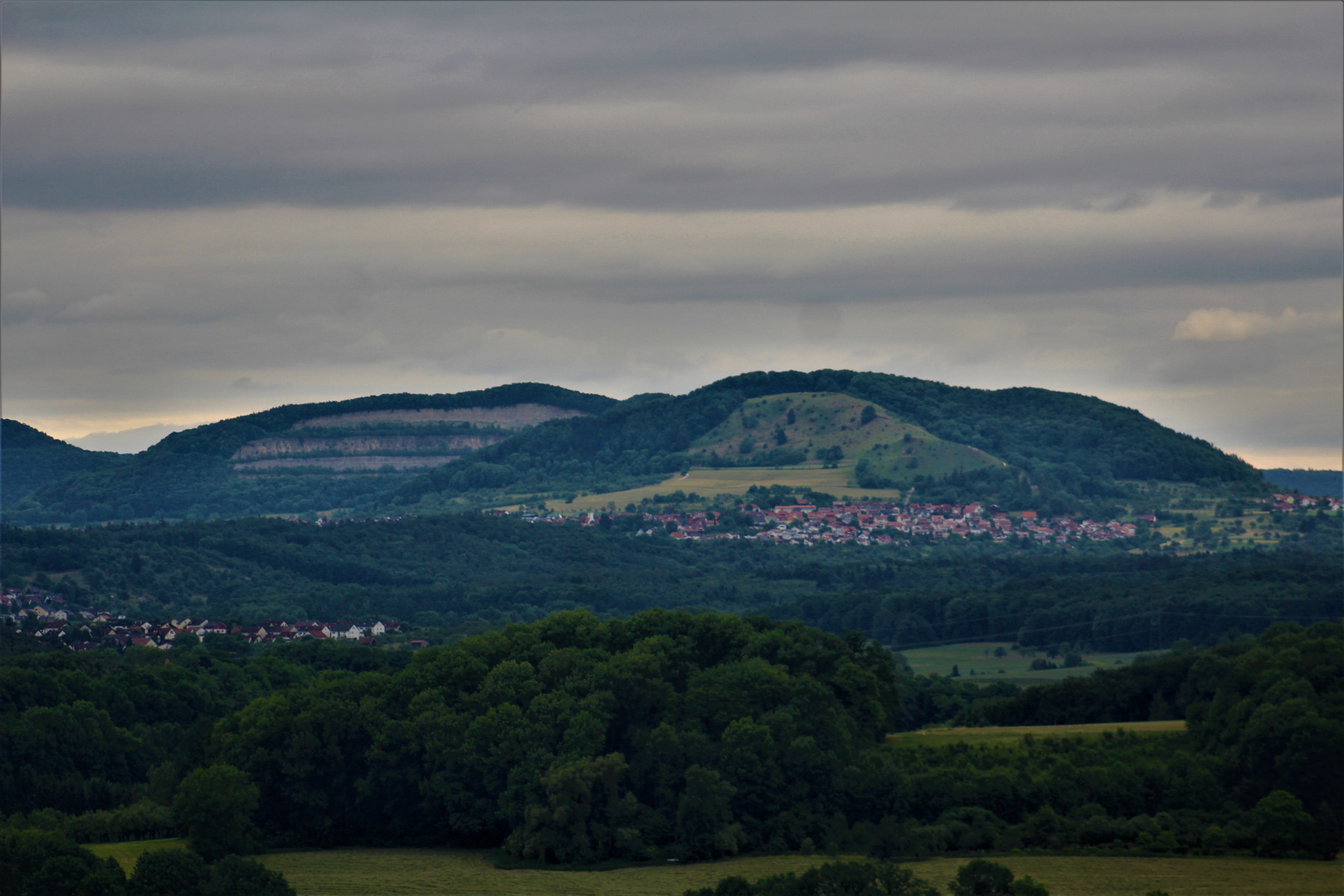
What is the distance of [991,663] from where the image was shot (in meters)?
111

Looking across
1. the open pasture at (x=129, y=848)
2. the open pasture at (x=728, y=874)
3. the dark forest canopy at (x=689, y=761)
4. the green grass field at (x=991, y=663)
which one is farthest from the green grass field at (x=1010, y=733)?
the open pasture at (x=129, y=848)

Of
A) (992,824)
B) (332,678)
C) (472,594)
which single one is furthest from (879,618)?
(992,824)

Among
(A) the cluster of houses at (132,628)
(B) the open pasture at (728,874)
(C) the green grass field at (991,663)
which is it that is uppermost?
(A) the cluster of houses at (132,628)

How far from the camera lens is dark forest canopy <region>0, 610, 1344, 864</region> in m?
50.3

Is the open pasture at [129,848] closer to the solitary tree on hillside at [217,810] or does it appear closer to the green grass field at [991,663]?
the solitary tree on hillside at [217,810]

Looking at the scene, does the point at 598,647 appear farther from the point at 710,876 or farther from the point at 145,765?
the point at 145,765

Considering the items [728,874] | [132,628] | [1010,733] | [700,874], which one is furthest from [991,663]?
[132,628]

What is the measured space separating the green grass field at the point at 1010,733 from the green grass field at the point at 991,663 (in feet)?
77.8

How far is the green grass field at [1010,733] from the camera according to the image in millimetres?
61031

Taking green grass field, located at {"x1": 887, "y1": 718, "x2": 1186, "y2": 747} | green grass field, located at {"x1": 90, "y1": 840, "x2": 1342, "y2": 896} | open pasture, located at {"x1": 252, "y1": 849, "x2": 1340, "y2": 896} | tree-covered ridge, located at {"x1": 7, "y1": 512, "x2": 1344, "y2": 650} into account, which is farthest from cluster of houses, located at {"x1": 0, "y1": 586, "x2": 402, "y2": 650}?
open pasture, located at {"x1": 252, "y1": 849, "x2": 1340, "y2": 896}

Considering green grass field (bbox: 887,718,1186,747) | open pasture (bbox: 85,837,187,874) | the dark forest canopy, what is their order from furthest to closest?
1. green grass field (bbox: 887,718,1186,747)
2. the dark forest canopy
3. open pasture (bbox: 85,837,187,874)

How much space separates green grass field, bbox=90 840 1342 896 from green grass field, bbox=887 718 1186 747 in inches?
524

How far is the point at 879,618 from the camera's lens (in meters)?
136

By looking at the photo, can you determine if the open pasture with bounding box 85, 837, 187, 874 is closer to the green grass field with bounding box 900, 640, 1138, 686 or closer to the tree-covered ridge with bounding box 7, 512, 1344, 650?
the green grass field with bounding box 900, 640, 1138, 686
